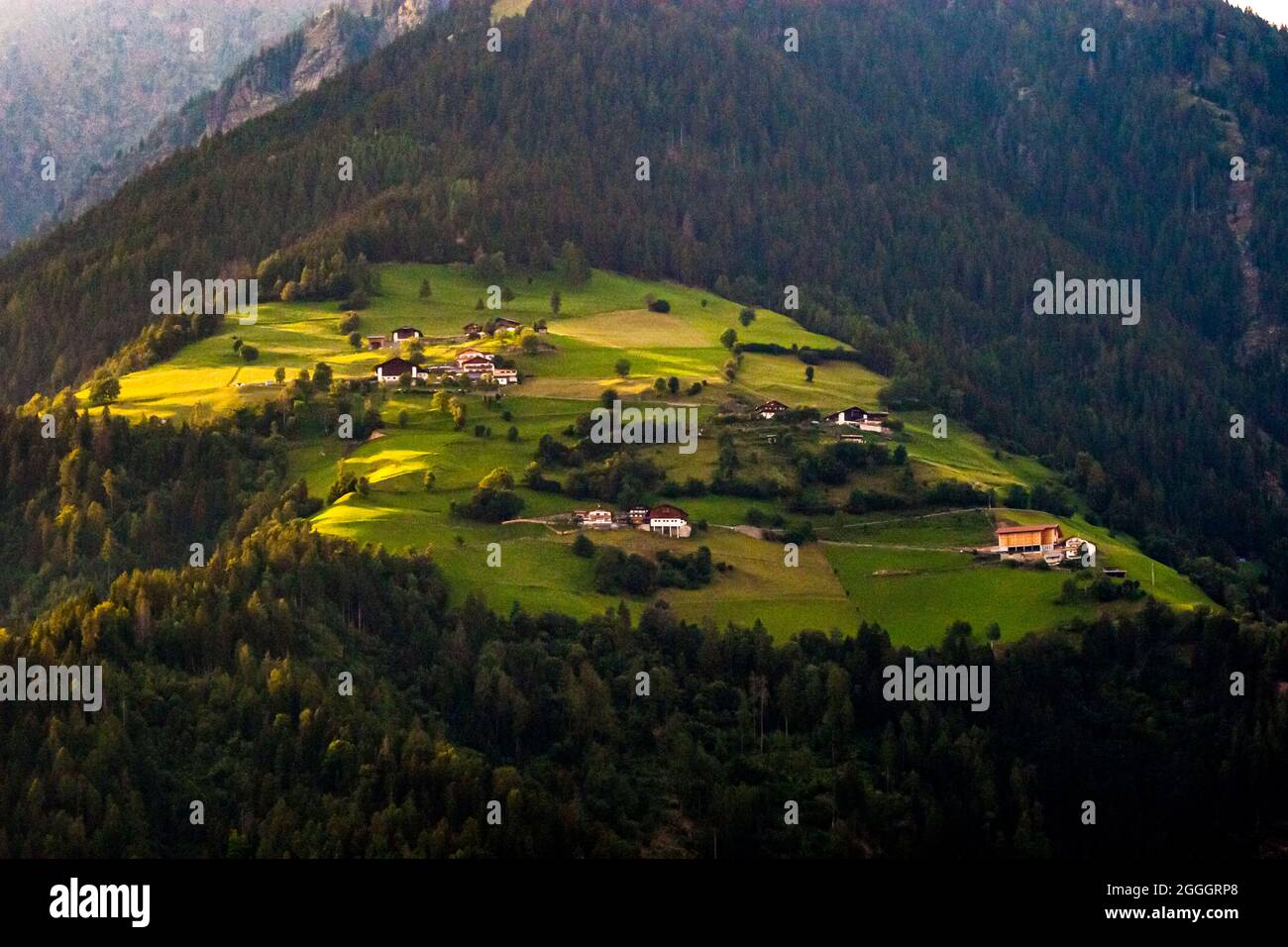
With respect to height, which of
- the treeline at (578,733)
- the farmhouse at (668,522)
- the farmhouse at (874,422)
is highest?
the farmhouse at (874,422)

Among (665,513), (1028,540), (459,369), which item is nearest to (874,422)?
(1028,540)

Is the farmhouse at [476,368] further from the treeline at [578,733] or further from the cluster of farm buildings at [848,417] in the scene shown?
the treeline at [578,733]

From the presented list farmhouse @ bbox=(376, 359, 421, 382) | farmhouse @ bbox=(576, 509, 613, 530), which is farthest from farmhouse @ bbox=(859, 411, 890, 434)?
farmhouse @ bbox=(576, 509, 613, 530)

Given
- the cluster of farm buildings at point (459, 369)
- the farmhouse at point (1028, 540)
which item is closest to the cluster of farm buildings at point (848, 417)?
the cluster of farm buildings at point (459, 369)

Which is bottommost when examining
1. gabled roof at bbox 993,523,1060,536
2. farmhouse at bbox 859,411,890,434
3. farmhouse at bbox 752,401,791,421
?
gabled roof at bbox 993,523,1060,536

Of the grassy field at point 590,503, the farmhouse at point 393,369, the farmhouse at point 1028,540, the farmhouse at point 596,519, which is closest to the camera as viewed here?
the grassy field at point 590,503

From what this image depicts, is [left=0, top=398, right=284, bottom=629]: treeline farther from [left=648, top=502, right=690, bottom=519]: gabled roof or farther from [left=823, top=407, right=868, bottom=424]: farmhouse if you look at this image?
[left=823, top=407, right=868, bottom=424]: farmhouse
